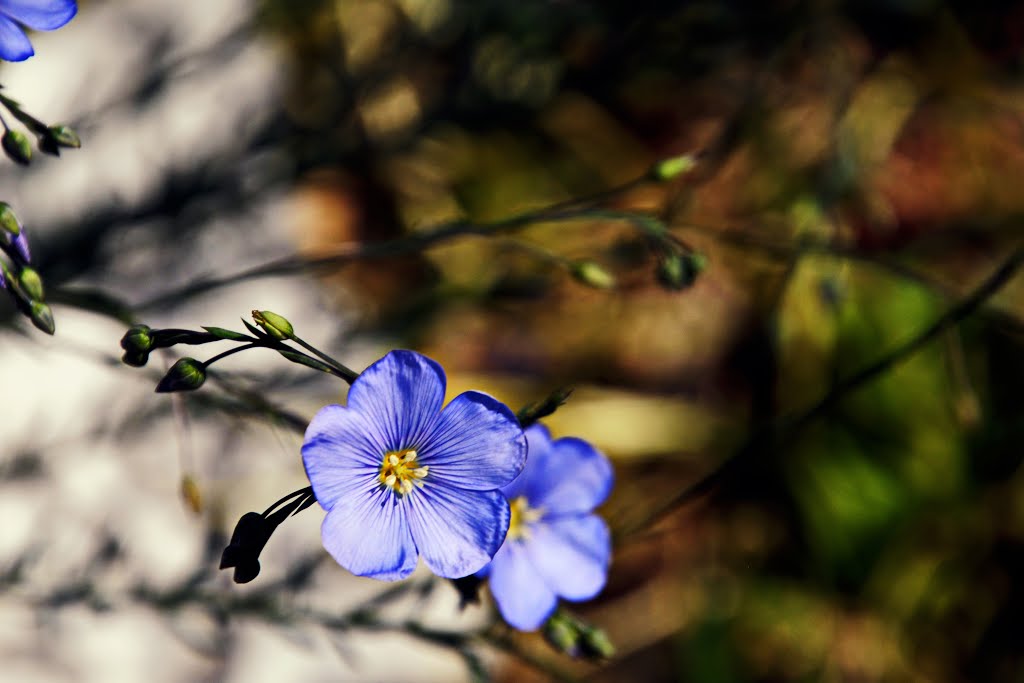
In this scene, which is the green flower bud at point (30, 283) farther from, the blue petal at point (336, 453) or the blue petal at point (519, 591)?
the blue petal at point (519, 591)

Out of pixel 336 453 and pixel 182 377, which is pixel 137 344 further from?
pixel 336 453

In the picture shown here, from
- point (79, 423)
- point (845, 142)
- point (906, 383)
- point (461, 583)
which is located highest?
point (461, 583)

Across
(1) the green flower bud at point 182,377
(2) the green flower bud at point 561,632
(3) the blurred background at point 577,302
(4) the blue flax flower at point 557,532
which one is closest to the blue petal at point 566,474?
(4) the blue flax flower at point 557,532

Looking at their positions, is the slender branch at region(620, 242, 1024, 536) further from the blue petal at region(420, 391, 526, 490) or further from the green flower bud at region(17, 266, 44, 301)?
the green flower bud at region(17, 266, 44, 301)

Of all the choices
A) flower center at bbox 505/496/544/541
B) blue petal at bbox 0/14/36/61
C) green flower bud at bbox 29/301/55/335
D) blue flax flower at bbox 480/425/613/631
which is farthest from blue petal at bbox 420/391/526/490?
blue petal at bbox 0/14/36/61

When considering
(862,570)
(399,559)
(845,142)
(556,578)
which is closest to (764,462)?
(862,570)

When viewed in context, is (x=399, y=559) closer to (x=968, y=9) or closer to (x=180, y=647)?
(x=180, y=647)
